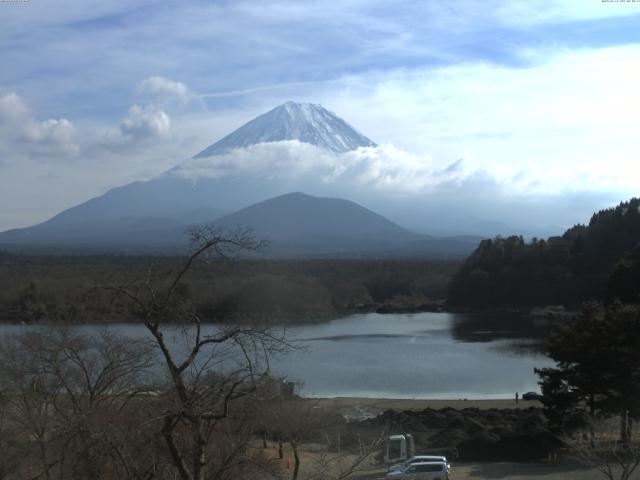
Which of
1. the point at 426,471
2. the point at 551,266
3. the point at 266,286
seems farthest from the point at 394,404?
the point at 551,266

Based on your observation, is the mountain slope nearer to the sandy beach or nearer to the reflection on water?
the reflection on water

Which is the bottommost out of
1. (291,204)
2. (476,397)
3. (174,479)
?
(476,397)

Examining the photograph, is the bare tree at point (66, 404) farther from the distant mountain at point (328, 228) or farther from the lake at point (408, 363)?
the distant mountain at point (328, 228)

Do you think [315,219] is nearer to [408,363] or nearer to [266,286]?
[266,286]

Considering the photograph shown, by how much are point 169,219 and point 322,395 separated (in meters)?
129

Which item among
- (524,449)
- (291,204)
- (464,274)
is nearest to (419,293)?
(464,274)

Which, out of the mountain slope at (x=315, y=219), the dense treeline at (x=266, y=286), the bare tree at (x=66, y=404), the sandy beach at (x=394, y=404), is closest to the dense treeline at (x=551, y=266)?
the dense treeline at (x=266, y=286)

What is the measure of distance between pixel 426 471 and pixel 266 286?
24.1 meters

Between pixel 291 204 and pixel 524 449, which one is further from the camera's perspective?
pixel 291 204

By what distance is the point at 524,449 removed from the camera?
13.0 m

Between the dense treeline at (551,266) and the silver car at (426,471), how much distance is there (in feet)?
100

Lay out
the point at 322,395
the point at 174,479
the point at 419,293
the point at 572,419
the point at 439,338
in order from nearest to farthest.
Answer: the point at 174,479, the point at 572,419, the point at 322,395, the point at 439,338, the point at 419,293

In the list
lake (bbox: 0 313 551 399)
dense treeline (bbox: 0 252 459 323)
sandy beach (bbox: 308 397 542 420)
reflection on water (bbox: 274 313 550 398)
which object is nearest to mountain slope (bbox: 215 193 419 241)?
dense treeline (bbox: 0 252 459 323)

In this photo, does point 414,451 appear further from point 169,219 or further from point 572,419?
point 169,219
